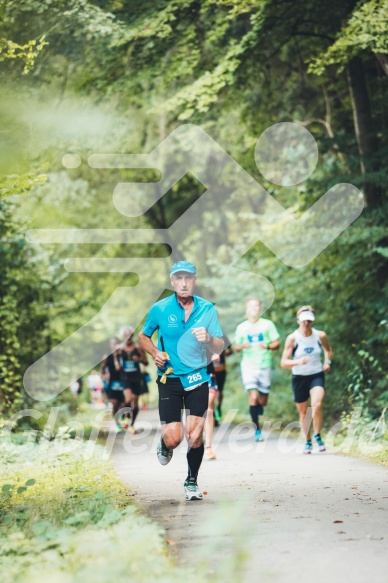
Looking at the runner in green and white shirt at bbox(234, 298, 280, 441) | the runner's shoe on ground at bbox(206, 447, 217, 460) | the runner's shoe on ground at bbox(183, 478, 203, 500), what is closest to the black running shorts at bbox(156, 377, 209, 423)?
the runner's shoe on ground at bbox(183, 478, 203, 500)

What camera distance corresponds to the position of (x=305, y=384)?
12766 millimetres

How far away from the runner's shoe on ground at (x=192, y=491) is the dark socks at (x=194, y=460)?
4cm

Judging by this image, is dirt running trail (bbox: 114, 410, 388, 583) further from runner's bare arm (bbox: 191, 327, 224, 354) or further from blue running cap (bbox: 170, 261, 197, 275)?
blue running cap (bbox: 170, 261, 197, 275)

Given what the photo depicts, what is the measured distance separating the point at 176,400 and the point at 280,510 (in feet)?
4.90

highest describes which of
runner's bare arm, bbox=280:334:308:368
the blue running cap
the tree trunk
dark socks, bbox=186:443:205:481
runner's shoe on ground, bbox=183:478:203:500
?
the tree trunk

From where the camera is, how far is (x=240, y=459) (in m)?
12.1

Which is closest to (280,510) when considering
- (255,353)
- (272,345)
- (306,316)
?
(306,316)

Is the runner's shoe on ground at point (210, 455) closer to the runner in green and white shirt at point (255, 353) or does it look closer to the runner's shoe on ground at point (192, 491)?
the runner in green and white shirt at point (255, 353)

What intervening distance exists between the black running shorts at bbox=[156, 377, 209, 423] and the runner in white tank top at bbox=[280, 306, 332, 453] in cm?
428

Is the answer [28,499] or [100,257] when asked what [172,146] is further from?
[28,499]

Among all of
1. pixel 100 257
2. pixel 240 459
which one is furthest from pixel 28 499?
pixel 100 257

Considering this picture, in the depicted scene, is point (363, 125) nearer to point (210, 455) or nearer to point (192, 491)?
point (210, 455)

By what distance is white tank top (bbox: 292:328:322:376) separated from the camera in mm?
12602

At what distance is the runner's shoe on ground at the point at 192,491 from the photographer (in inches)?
324
